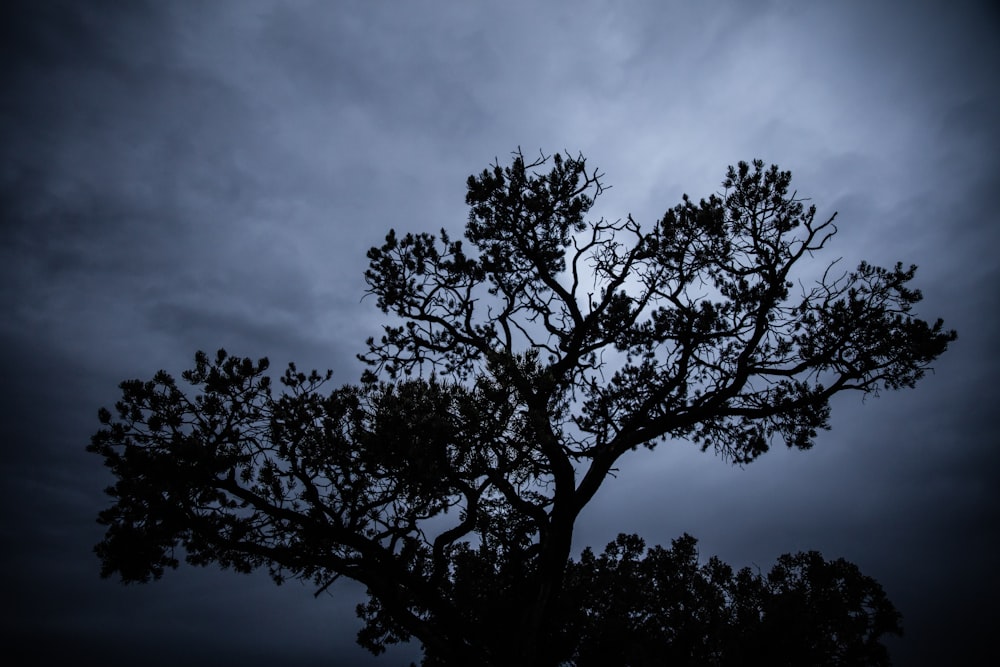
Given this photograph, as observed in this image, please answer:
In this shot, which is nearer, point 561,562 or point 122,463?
point 122,463

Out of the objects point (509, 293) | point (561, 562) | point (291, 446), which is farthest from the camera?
point (509, 293)

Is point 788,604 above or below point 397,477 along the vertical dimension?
below

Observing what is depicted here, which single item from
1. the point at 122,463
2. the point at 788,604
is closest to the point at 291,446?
Answer: the point at 122,463

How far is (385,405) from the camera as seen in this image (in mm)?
6379

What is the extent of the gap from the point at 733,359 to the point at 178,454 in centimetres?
881

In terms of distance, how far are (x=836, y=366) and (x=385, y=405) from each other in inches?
298

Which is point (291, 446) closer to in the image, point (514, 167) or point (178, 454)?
point (178, 454)

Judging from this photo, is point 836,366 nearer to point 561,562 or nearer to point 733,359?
point 733,359

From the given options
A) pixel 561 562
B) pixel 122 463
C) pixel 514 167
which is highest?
pixel 514 167

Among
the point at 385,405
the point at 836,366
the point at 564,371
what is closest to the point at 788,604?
the point at 836,366

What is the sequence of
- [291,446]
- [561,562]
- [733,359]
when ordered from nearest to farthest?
[291,446] < [561,562] < [733,359]

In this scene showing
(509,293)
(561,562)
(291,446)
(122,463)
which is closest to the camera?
(122,463)

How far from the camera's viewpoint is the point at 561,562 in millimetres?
7488

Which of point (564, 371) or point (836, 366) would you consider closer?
point (836, 366)
